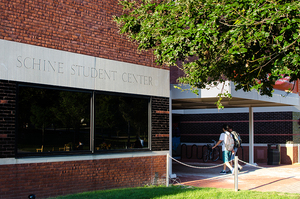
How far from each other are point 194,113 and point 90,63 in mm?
14614

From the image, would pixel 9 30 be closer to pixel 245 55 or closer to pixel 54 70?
pixel 54 70

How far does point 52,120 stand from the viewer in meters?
9.00

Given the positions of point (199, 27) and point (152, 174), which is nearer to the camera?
point (199, 27)

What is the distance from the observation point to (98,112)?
10102mm

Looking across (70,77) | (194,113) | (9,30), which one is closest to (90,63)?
(70,77)

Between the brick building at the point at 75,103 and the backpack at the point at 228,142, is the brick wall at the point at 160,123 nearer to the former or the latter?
the brick building at the point at 75,103

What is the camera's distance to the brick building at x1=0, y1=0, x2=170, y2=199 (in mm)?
8305

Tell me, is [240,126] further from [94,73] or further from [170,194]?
[94,73]

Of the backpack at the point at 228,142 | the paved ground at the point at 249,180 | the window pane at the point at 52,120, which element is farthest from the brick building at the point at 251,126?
the window pane at the point at 52,120

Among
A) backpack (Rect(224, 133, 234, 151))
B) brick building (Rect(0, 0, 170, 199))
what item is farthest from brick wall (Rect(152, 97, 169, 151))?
backpack (Rect(224, 133, 234, 151))

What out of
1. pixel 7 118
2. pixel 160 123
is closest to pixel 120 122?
pixel 160 123

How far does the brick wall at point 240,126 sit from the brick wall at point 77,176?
36.7ft

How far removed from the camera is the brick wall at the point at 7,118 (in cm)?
802

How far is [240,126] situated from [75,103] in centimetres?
1473
